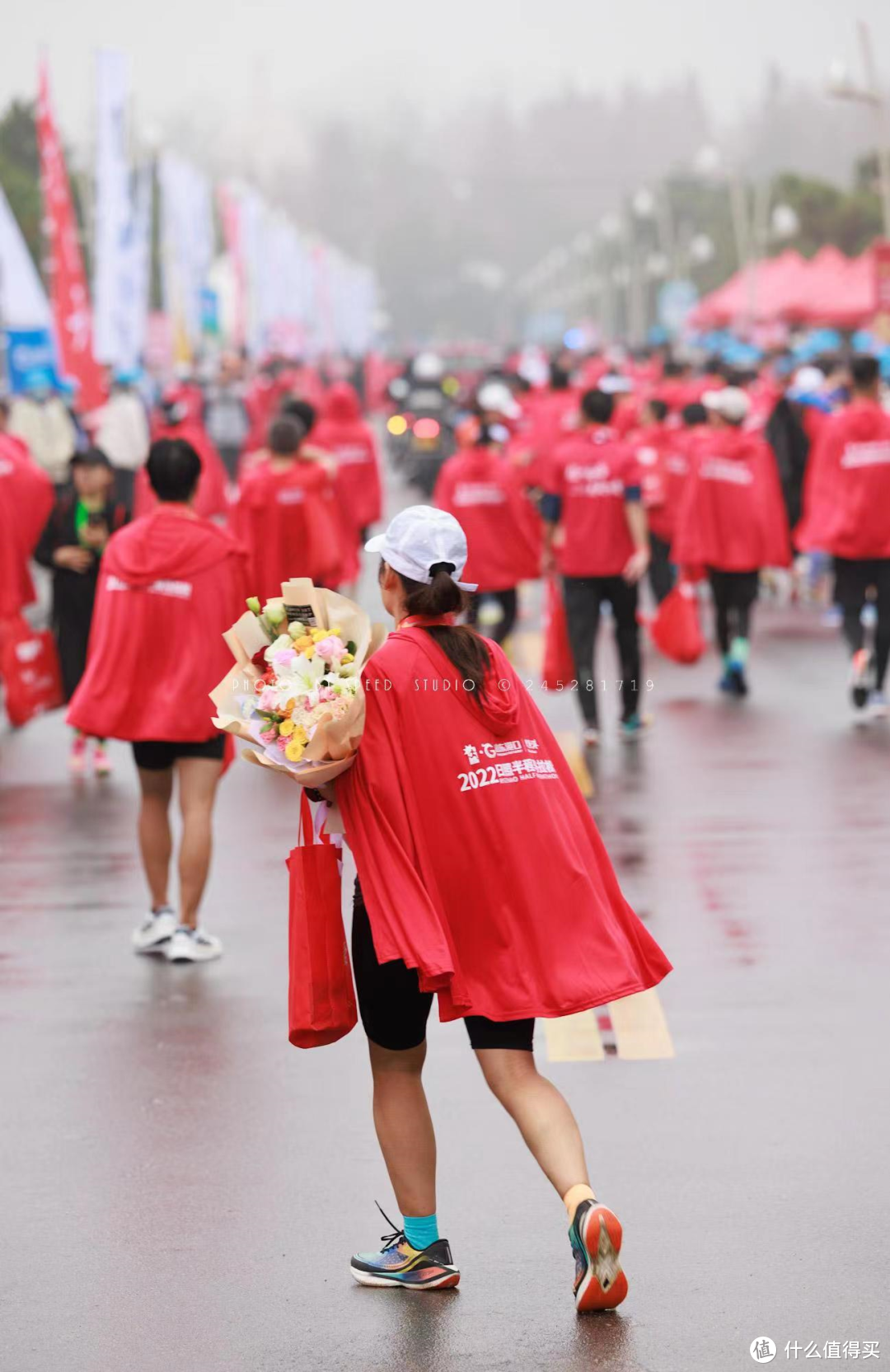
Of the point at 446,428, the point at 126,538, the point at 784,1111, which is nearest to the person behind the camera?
the point at 784,1111

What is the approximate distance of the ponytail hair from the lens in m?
4.77

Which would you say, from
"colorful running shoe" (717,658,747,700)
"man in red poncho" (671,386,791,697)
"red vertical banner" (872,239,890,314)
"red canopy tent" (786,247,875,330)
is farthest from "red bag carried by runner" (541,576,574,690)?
"red canopy tent" (786,247,875,330)

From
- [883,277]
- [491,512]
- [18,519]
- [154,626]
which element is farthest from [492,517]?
[883,277]

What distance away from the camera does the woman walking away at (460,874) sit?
15.4ft

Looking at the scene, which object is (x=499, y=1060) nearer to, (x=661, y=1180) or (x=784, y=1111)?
(x=661, y=1180)

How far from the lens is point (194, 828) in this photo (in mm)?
7922

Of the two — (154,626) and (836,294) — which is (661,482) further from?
(836,294)

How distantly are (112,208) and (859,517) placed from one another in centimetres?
1507

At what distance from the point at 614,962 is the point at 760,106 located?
198 meters

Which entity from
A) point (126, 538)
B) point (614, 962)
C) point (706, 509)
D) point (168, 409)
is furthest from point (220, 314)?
point (614, 962)

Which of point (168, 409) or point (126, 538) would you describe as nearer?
point (126, 538)

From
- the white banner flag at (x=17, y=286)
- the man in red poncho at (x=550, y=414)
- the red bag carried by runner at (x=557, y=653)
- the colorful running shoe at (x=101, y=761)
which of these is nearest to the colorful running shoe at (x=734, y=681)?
the red bag carried by runner at (x=557, y=653)

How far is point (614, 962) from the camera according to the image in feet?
15.8

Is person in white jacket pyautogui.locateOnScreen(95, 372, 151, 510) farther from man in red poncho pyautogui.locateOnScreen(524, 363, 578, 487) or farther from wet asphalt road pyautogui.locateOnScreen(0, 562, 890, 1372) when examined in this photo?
wet asphalt road pyautogui.locateOnScreen(0, 562, 890, 1372)
